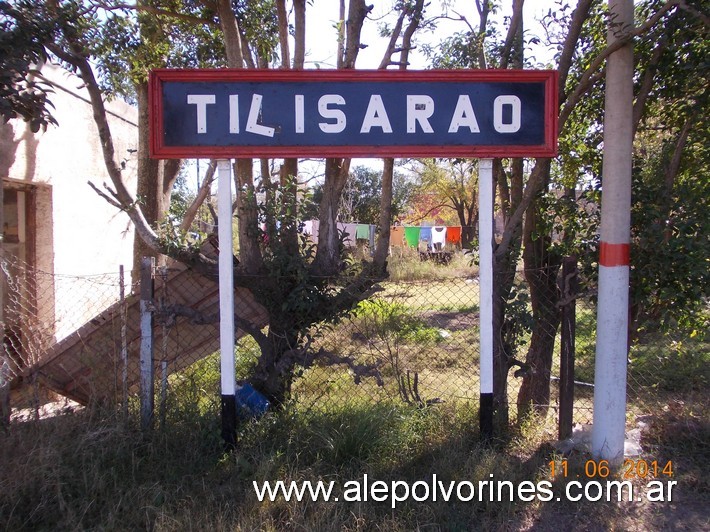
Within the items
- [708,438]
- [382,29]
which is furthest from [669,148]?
[382,29]

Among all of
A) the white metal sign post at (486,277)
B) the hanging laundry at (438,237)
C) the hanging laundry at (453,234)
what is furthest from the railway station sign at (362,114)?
the hanging laundry at (453,234)

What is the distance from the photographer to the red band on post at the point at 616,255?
12.0ft

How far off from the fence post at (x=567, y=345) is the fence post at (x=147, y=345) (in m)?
2.96

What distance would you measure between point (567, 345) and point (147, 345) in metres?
3.03

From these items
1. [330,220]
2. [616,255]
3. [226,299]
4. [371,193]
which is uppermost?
[371,193]

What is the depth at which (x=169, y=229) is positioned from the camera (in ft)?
14.5

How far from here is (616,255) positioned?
145 inches

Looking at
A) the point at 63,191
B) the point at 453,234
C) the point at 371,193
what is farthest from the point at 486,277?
the point at 371,193

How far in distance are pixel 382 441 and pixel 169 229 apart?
2.32 metres

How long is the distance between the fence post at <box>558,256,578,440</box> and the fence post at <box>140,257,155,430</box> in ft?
9.71

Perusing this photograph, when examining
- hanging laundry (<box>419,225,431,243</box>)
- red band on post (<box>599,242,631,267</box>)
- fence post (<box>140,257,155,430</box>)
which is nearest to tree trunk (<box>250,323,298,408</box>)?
fence post (<box>140,257,155,430</box>)

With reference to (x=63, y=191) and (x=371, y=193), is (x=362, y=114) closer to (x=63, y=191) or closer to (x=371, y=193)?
(x=63, y=191)

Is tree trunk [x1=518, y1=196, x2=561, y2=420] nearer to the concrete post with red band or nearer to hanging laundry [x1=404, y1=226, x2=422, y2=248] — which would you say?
the concrete post with red band

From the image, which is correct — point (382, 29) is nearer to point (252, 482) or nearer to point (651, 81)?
point (651, 81)
